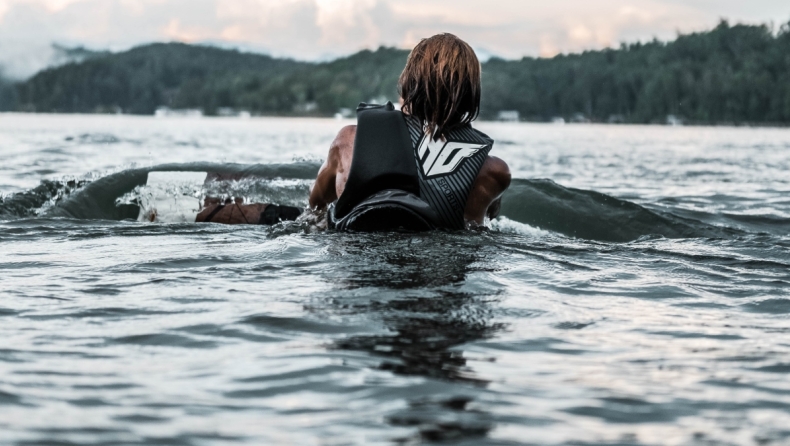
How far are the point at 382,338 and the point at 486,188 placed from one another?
243 cm

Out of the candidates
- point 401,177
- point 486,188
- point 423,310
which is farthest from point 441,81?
point 423,310

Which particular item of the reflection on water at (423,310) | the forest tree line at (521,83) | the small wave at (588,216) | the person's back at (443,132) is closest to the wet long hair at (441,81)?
the person's back at (443,132)

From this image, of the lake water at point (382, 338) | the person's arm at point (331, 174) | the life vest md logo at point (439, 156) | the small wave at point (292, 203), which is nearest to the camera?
the lake water at point (382, 338)

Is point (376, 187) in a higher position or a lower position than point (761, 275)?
higher

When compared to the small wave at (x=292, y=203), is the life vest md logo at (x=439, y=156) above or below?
above

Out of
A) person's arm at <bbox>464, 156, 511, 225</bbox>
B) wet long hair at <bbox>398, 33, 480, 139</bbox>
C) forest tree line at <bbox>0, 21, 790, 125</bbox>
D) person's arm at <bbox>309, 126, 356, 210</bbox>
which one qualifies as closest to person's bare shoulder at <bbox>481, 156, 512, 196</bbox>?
person's arm at <bbox>464, 156, 511, 225</bbox>

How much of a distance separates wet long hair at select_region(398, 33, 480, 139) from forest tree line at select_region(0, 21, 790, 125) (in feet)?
381

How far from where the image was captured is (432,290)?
13.8ft

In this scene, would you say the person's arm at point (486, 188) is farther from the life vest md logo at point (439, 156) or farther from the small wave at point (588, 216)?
Answer: the small wave at point (588, 216)

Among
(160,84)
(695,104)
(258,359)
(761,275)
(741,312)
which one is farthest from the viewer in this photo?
→ (160,84)

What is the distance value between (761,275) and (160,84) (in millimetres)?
155986

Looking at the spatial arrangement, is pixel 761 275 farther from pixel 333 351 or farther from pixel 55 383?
pixel 55 383

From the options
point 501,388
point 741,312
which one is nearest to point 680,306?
point 741,312

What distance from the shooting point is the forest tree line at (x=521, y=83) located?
121688 millimetres
